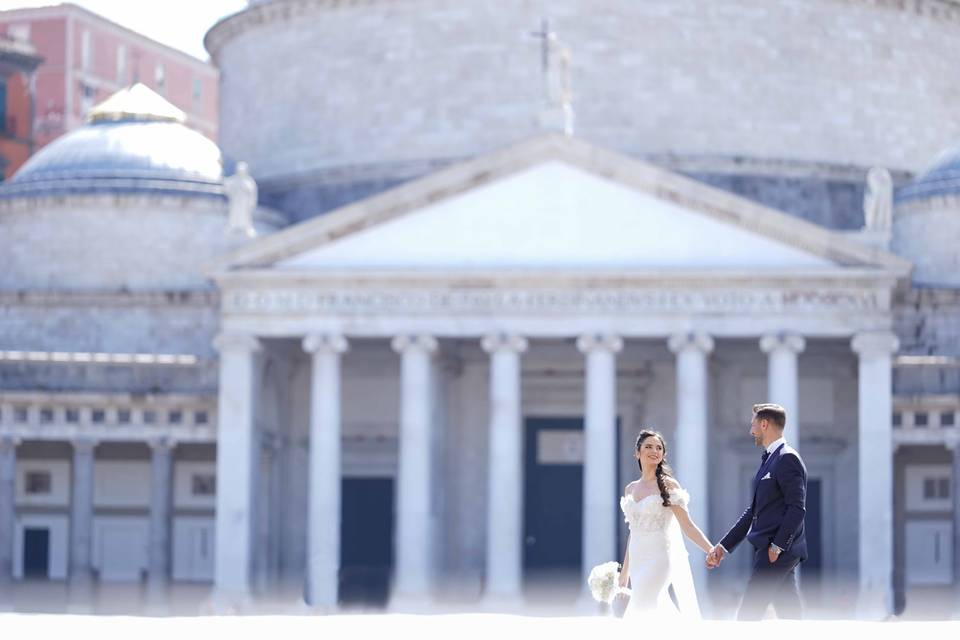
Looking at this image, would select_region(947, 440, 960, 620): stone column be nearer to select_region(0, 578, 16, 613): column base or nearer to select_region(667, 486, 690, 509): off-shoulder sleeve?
select_region(0, 578, 16, 613): column base

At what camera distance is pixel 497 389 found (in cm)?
5419

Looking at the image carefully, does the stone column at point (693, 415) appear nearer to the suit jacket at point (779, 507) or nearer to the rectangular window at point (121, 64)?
the suit jacket at point (779, 507)

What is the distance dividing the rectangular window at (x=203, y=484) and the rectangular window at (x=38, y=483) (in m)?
3.57

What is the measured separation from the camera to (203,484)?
59.3 metres

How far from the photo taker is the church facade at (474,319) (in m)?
53.7

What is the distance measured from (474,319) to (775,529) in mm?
30128

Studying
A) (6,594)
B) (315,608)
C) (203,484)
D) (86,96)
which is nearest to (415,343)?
(315,608)

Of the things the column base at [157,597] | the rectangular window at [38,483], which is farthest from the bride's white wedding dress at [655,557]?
the rectangular window at [38,483]

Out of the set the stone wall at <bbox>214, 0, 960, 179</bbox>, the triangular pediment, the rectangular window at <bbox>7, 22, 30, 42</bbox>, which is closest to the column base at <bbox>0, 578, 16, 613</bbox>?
the triangular pediment

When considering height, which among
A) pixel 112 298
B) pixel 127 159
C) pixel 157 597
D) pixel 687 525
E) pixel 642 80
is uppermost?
pixel 642 80

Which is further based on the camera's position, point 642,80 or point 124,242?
point 642,80

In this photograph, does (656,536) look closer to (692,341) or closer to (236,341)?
(692,341)

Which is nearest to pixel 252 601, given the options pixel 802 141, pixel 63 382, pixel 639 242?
pixel 63 382

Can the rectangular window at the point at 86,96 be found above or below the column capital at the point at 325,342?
above
